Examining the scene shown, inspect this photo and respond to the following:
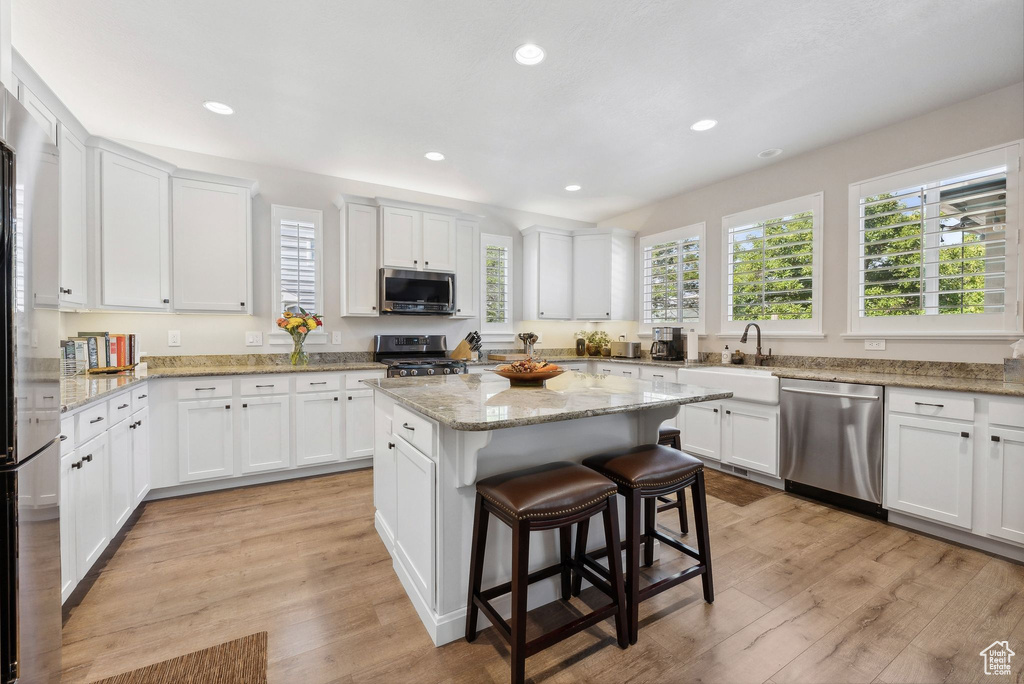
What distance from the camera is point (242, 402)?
3297 millimetres

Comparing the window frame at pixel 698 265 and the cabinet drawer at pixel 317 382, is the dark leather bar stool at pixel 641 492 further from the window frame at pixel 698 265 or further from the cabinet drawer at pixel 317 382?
the window frame at pixel 698 265

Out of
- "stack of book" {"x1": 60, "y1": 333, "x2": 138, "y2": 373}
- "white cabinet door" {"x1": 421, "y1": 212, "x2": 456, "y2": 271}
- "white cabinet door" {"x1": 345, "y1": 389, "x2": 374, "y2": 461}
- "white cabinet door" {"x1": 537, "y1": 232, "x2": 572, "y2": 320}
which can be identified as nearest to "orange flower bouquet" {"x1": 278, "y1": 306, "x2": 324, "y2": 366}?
"white cabinet door" {"x1": 345, "y1": 389, "x2": 374, "y2": 461}

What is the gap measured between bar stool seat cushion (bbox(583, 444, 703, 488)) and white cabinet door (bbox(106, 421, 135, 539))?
2.59 metres

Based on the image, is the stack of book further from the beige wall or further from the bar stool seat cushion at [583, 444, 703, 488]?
the beige wall

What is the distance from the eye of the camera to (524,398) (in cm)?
181

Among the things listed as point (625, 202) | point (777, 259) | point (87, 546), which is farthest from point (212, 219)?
point (777, 259)

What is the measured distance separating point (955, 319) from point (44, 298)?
4760 mm

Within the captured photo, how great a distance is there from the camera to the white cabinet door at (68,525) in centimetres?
176

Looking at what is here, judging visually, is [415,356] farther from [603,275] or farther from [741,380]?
[741,380]

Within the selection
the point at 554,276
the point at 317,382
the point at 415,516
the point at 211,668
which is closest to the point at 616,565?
the point at 415,516

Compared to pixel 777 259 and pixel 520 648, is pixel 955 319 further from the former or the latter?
pixel 520 648

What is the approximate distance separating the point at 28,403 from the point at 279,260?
3024 mm

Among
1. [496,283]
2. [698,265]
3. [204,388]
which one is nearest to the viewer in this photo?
[204,388]

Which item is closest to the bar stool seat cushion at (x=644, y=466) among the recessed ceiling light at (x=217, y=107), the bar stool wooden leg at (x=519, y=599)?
the bar stool wooden leg at (x=519, y=599)
